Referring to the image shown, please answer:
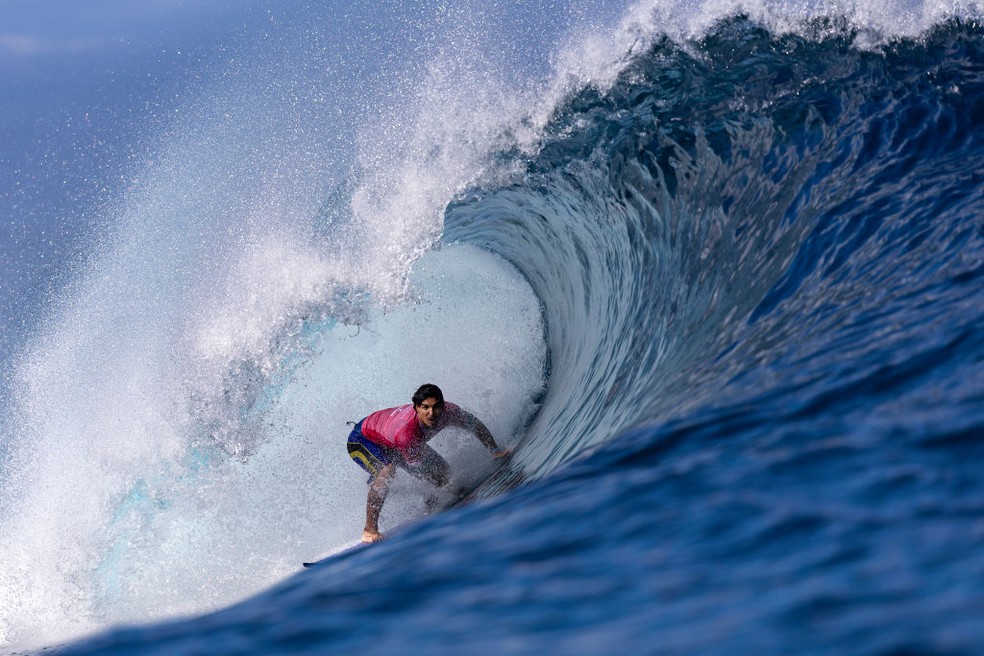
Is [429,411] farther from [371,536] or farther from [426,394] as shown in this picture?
[371,536]

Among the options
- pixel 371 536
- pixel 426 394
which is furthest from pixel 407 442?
pixel 371 536

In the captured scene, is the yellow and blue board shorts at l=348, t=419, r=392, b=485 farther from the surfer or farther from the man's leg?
the man's leg

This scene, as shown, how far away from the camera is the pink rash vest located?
6.81 metres

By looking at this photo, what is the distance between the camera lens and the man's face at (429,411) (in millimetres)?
6566

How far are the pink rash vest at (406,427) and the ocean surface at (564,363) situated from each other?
49 cm

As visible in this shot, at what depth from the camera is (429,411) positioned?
659cm

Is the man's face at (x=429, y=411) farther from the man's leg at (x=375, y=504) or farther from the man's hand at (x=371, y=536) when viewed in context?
the man's hand at (x=371, y=536)

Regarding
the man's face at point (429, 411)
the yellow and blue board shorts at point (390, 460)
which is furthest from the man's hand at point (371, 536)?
the man's face at point (429, 411)

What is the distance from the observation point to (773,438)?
283 centimetres

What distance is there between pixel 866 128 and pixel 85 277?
30.6ft

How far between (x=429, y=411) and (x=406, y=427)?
29 cm

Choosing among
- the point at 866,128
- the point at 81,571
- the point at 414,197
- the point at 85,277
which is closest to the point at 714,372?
the point at 866,128

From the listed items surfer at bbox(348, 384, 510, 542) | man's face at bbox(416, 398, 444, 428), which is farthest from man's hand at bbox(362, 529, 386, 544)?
man's face at bbox(416, 398, 444, 428)

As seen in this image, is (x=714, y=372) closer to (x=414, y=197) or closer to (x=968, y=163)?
(x=968, y=163)
